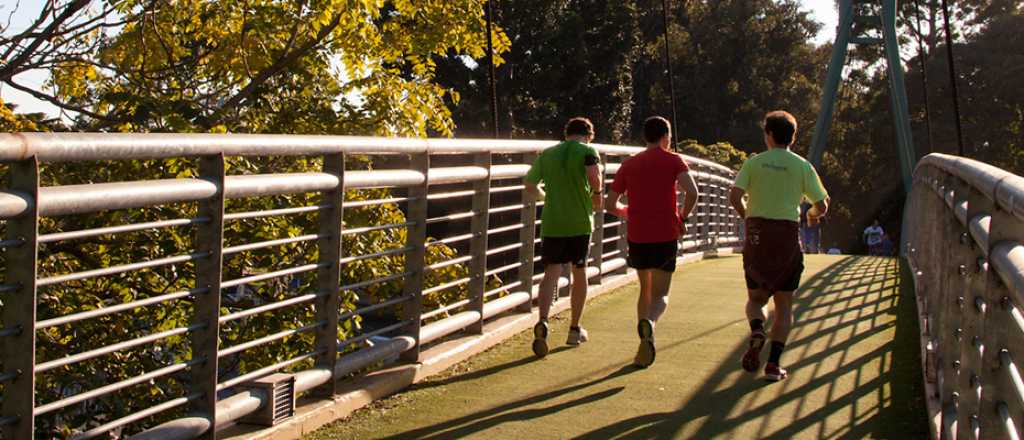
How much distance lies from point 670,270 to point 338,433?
9.02 feet

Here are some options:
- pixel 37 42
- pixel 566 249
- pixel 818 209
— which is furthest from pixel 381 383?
pixel 37 42

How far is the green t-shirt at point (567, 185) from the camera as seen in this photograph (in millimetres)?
7598

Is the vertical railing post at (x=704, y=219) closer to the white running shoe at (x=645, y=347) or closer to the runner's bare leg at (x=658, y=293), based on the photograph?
the runner's bare leg at (x=658, y=293)

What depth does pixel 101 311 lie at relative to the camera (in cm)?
389

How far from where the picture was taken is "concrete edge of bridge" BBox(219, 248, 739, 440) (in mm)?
5086

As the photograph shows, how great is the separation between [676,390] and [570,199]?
5.22ft

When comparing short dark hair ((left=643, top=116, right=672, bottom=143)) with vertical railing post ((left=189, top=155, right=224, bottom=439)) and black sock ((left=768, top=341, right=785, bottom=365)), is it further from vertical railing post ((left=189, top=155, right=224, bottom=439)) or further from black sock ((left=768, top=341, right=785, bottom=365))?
vertical railing post ((left=189, top=155, right=224, bottom=439))

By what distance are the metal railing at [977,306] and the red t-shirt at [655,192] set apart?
4.92ft

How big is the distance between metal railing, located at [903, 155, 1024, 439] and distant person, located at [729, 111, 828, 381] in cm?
73

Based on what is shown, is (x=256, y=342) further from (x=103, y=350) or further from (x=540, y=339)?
(x=540, y=339)

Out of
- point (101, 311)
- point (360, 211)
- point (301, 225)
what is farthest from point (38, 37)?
point (101, 311)

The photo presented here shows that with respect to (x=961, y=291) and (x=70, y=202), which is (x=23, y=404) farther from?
(x=961, y=291)

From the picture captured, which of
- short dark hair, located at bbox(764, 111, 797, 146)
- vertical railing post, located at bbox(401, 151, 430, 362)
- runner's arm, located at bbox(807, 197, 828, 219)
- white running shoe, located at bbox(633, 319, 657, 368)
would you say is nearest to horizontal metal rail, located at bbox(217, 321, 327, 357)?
vertical railing post, located at bbox(401, 151, 430, 362)

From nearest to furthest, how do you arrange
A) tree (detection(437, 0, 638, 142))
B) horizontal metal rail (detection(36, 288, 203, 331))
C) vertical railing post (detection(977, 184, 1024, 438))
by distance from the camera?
vertical railing post (detection(977, 184, 1024, 438)) < horizontal metal rail (detection(36, 288, 203, 331)) < tree (detection(437, 0, 638, 142))
